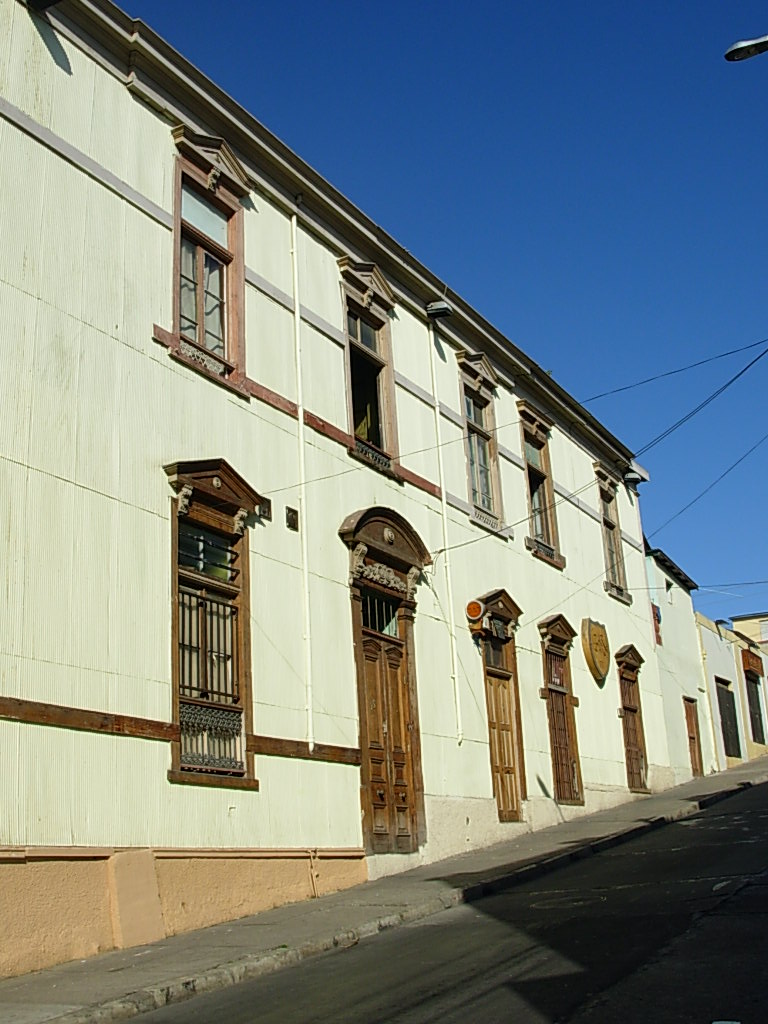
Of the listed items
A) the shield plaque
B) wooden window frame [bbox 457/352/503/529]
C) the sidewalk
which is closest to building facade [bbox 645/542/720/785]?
the shield plaque

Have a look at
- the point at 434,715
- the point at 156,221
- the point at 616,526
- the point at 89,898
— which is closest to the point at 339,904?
the point at 89,898

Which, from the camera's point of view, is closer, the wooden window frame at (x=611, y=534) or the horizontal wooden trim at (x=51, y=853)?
the horizontal wooden trim at (x=51, y=853)

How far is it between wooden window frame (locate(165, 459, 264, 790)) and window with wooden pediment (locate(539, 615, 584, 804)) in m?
8.69

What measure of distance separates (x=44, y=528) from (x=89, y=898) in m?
3.19

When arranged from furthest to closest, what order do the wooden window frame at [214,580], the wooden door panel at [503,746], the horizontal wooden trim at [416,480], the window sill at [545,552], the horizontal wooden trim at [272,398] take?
1. the window sill at [545,552]
2. the wooden door panel at [503,746]
3. the horizontal wooden trim at [416,480]
4. the horizontal wooden trim at [272,398]
5. the wooden window frame at [214,580]

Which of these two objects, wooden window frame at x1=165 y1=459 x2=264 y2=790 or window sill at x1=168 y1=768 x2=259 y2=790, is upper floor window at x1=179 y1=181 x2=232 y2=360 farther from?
window sill at x1=168 y1=768 x2=259 y2=790

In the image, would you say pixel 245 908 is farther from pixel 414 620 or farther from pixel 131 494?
pixel 414 620

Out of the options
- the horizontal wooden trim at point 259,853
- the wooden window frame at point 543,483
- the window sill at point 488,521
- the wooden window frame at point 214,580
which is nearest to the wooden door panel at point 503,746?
the window sill at point 488,521

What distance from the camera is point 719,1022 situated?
6387 mm

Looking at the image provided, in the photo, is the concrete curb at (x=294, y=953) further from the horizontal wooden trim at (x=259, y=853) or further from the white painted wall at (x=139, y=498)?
the white painted wall at (x=139, y=498)

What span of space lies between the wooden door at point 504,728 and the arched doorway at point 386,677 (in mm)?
2476

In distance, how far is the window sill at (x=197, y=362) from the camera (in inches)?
501

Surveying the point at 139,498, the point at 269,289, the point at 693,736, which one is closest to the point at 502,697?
the point at 269,289

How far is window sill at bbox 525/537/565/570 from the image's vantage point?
21469 millimetres
